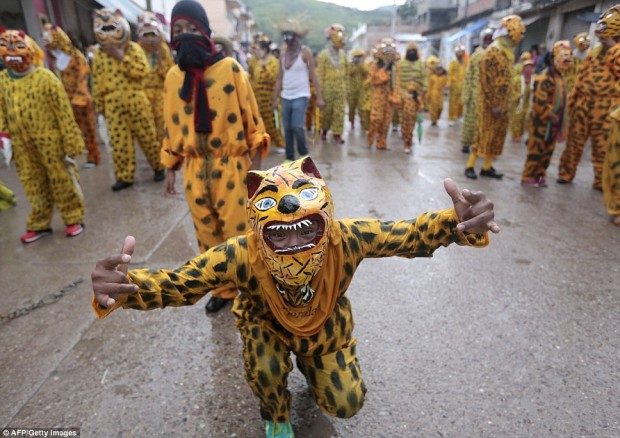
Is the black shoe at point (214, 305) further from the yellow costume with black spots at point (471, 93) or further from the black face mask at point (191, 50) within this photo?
the yellow costume with black spots at point (471, 93)

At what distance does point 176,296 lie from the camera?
169 cm

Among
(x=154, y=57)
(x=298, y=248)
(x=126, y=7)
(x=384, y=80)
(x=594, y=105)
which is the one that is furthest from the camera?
(x=126, y=7)

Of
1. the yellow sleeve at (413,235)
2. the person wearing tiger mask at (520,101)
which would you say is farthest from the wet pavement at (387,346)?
the person wearing tiger mask at (520,101)

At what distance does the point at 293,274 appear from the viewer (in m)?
1.61

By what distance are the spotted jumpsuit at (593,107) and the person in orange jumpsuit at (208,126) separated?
14.6 feet

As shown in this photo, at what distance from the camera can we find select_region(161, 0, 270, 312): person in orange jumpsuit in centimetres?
264

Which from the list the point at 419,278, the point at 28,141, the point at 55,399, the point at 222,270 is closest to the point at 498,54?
the point at 419,278

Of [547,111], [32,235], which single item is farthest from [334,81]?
[32,235]

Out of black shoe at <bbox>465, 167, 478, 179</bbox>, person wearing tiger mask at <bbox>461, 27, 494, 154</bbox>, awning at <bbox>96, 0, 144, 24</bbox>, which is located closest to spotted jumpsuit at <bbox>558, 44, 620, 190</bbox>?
black shoe at <bbox>465, 167, 478, 179</bbox>

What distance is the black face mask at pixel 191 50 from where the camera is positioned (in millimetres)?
2600

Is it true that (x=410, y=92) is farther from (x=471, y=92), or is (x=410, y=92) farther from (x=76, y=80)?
(x=76, y=80)

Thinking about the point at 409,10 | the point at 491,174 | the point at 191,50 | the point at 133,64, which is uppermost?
the point at 409,10

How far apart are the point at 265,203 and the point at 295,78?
16.6 feet

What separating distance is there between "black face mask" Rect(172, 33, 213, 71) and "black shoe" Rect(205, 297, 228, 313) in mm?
1542
